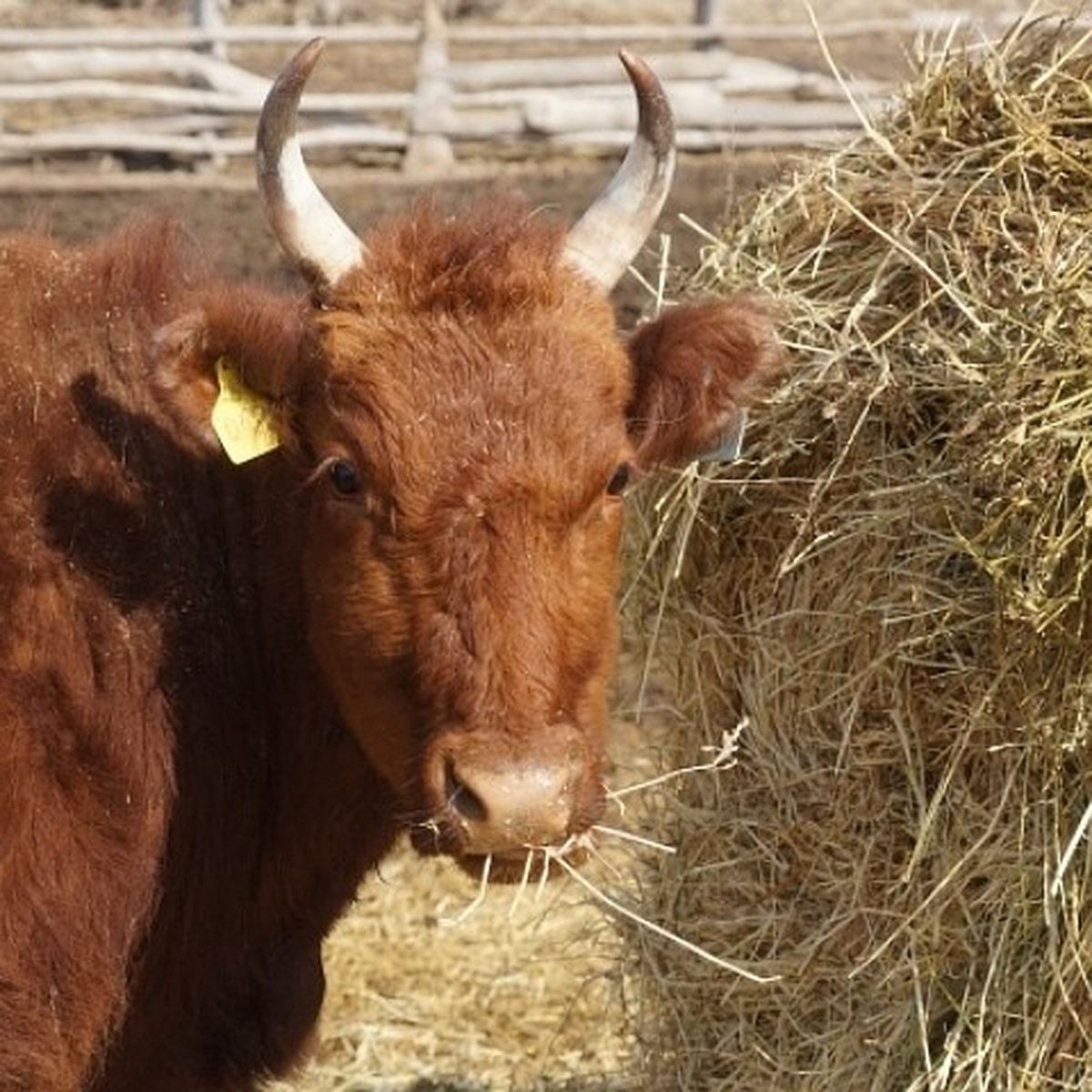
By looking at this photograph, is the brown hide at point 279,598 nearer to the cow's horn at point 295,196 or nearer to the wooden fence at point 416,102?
the cow's horn at point 295,196

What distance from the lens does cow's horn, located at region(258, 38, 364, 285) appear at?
4.79 m

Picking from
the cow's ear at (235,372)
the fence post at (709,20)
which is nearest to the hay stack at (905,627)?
the cow's ear at (235,372)

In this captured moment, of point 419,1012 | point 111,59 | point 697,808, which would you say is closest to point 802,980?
point 697,808

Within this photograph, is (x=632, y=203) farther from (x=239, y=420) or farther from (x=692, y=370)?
(x=239, y=420)

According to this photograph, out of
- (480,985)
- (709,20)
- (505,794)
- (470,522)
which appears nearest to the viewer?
(505,794)

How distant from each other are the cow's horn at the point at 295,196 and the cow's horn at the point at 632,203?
527 millimetres

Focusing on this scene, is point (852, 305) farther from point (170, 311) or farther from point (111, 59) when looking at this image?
point (111, 59)

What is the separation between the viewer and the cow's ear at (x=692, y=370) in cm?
522

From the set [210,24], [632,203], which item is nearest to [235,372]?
[632,203]

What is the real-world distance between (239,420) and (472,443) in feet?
1.99

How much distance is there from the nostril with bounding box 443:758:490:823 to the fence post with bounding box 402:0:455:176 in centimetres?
1287

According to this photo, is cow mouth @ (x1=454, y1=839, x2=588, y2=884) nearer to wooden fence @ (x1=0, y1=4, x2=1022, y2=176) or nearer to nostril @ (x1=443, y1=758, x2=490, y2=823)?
nostril @ (x1=443, y1=758, x2=490, y2=823)

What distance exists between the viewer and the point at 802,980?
557cm

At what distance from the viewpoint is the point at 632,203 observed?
5191 mm
